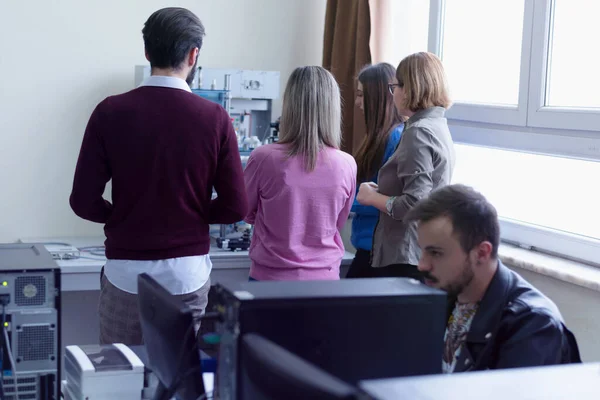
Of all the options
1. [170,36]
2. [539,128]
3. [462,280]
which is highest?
[170,36]

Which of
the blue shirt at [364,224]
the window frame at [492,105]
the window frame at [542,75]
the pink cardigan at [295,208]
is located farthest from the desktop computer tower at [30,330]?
the window frame at [492,105]

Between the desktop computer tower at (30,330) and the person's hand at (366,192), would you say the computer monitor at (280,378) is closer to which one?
the desktop computer tower at (30,330)

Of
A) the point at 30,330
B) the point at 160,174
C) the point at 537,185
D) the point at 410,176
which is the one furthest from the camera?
the point at 537,185

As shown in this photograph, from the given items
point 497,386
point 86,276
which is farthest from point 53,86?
point 497,386

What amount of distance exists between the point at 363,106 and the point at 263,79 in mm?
1044

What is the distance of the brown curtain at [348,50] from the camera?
12.4ft

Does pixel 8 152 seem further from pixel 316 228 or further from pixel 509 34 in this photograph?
pixel 509 34

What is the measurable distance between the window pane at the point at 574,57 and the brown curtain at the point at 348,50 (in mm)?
1002

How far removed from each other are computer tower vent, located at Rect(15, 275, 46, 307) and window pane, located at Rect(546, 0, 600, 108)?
2.14 metres

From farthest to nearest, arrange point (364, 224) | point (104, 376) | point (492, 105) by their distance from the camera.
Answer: point (492, 105) → point (364, 224) → point (104, 376)

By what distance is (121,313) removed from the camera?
85.7 inches

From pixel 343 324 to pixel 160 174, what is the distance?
0.99 meters

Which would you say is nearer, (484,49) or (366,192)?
(366,192)

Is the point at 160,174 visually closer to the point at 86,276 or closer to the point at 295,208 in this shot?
the point at 295,208
